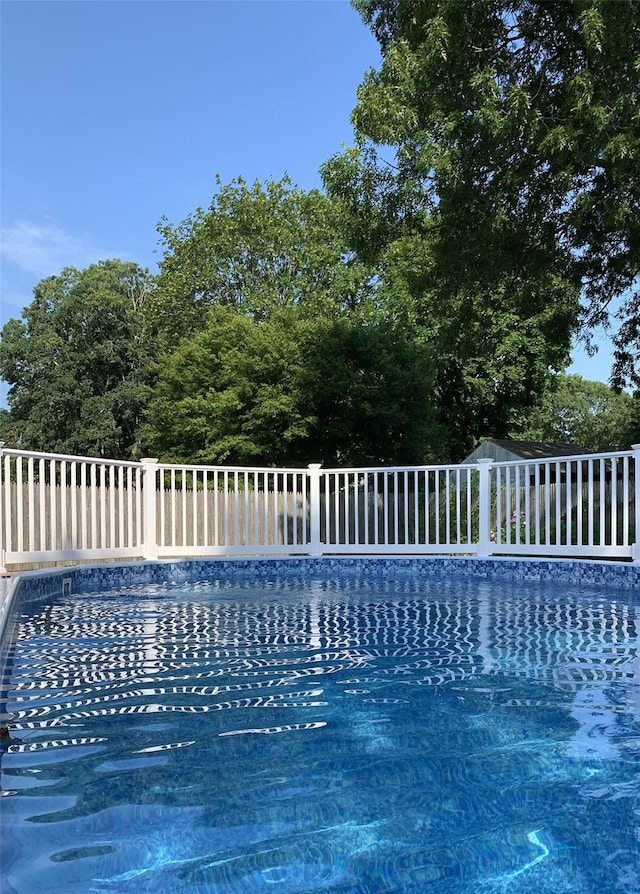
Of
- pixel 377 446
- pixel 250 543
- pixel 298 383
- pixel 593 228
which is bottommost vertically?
pixel 250 543

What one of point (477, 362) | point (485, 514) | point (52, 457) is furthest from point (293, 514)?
point (477, 362)

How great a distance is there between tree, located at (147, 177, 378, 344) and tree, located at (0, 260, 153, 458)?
1.92m

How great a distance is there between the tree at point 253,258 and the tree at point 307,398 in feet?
27.1

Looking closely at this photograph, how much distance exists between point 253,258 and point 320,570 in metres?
18.1

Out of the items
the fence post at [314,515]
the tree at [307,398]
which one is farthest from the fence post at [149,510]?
the tree at [307,398]

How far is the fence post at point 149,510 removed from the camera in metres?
7.80

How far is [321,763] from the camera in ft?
6.66

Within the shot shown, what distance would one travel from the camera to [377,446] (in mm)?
14984

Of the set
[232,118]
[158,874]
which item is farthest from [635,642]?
[232,118]

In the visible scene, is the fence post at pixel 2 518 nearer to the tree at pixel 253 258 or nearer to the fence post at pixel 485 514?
the fence post at pixel 485 514

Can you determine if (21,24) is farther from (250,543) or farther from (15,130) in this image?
(250,543)

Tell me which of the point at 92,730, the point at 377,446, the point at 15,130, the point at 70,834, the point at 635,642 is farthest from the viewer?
the point at 15,130

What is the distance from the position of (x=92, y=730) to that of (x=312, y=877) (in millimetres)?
1137

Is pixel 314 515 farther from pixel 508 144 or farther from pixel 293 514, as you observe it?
pixel 508 144
